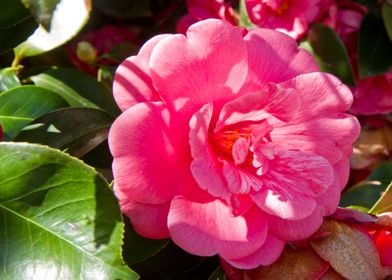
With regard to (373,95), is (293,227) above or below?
above

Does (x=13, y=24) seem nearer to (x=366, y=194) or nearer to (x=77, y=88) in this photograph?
(x=77, y=88)

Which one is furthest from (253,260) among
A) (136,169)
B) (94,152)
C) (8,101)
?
(8,101)

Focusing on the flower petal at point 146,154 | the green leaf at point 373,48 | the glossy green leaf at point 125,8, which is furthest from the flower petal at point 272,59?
the glossy green leaf at point 125,8

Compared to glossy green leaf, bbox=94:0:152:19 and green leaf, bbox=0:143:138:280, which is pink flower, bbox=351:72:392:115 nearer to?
glossy green leaf, bbox=94:0:152:19

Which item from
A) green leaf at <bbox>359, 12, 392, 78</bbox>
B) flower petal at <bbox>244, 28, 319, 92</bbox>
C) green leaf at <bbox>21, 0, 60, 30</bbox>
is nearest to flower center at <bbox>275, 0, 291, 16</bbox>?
green leaf at <bbox>359, 12, 392, 78</bbox>

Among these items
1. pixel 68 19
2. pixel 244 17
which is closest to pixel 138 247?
pixel 68 19

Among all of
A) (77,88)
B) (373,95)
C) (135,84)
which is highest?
(135,84)

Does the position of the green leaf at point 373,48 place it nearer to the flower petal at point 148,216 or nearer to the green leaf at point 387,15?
the green leaf at point 387,15
